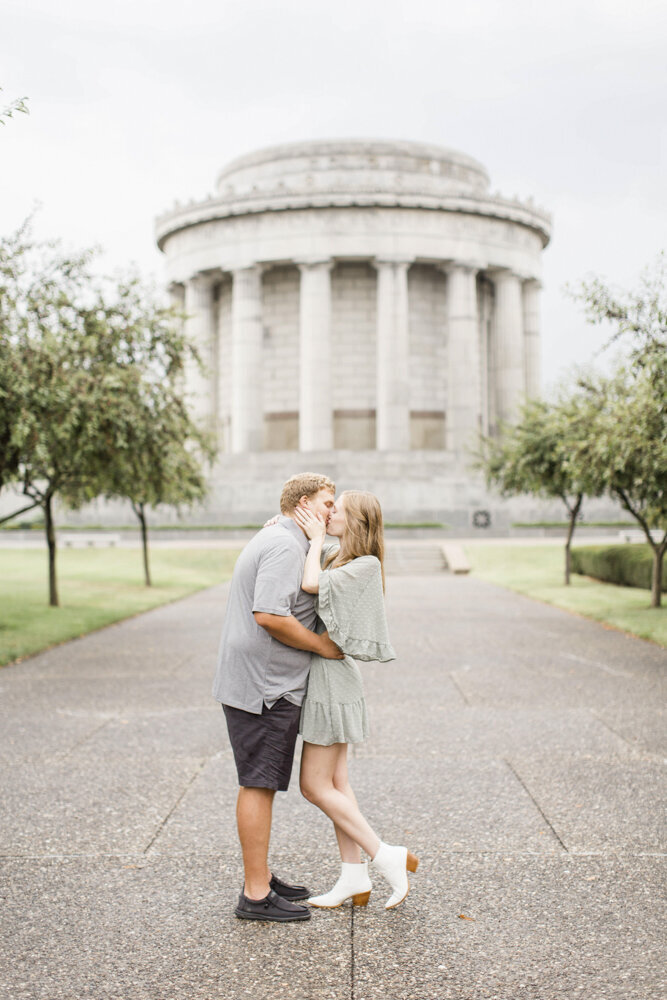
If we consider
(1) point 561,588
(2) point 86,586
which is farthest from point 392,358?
(2) point 86,586

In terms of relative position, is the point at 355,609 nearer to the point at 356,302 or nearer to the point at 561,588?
the point at 561,588

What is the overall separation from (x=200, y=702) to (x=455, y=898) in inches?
257

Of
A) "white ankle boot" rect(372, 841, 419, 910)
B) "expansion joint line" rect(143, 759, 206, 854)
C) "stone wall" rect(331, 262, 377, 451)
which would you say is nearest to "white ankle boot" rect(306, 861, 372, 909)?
"white ankle boot" rect(372, 841, 419, 910)

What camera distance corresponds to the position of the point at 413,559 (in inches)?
1533

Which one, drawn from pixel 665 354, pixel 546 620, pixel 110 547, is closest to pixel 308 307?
pixel 110 547

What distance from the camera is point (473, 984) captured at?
15.0 ft

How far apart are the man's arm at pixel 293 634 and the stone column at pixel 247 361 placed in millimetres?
56755

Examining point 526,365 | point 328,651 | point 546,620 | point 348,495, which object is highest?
point 526,365

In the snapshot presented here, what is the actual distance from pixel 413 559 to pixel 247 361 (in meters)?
27.5

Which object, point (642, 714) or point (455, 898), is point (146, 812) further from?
point (642, 714)

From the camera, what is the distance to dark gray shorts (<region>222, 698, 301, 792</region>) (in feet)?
17.3

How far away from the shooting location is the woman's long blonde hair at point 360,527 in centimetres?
539

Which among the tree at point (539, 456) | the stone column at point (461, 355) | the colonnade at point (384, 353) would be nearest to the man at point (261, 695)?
the tree at point (539, 456)

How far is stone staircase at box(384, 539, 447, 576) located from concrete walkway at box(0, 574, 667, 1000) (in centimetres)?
2410
